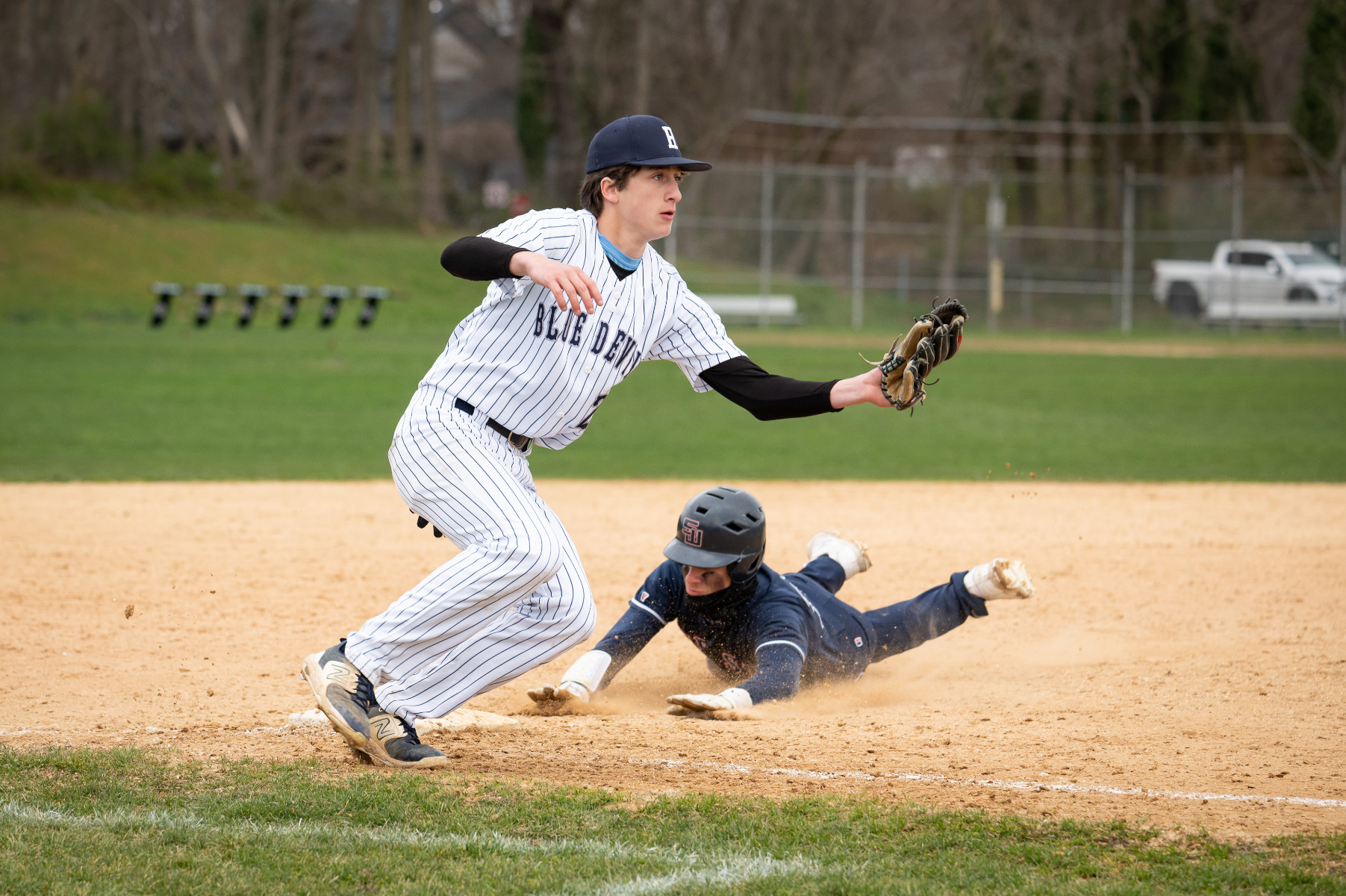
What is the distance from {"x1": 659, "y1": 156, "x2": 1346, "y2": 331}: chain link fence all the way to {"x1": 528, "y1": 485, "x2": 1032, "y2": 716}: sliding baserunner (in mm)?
19496

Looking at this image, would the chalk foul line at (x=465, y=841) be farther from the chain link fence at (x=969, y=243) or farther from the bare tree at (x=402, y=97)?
the bare tree at (x=402, y=97)

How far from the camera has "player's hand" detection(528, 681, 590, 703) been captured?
446 centimetres

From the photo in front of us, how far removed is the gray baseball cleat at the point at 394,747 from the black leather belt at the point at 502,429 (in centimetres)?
82

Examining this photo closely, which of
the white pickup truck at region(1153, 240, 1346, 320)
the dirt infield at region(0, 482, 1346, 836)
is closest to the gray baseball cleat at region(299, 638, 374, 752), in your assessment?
the dirt infield at region(0, 482, 1346, 836)

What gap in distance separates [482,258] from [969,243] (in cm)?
2465

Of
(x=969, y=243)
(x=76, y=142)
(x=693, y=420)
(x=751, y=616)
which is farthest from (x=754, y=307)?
(x=751, y=616)

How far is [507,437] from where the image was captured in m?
3.65

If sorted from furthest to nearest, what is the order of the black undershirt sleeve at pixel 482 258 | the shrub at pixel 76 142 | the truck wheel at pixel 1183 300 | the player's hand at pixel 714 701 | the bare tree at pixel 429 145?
the bare tree at pixel 429 145 → the shrub at pixel 76 142 → the truck wheel at pixel 1183 300 → the player's hand at pixel 714 701 → the black undershirt sleeve at pixel 482 258

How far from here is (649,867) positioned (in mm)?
2811

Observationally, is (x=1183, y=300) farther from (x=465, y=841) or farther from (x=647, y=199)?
(x=465, y=841)

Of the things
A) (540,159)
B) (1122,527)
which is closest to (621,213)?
(1122,527)

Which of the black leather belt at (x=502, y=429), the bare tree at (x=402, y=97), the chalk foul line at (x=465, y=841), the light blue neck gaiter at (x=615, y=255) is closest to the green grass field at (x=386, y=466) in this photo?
the chalk foul line at (x=465, y=841)

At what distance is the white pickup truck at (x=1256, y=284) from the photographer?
23578 millimetres

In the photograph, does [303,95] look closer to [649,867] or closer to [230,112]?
[230,112]
